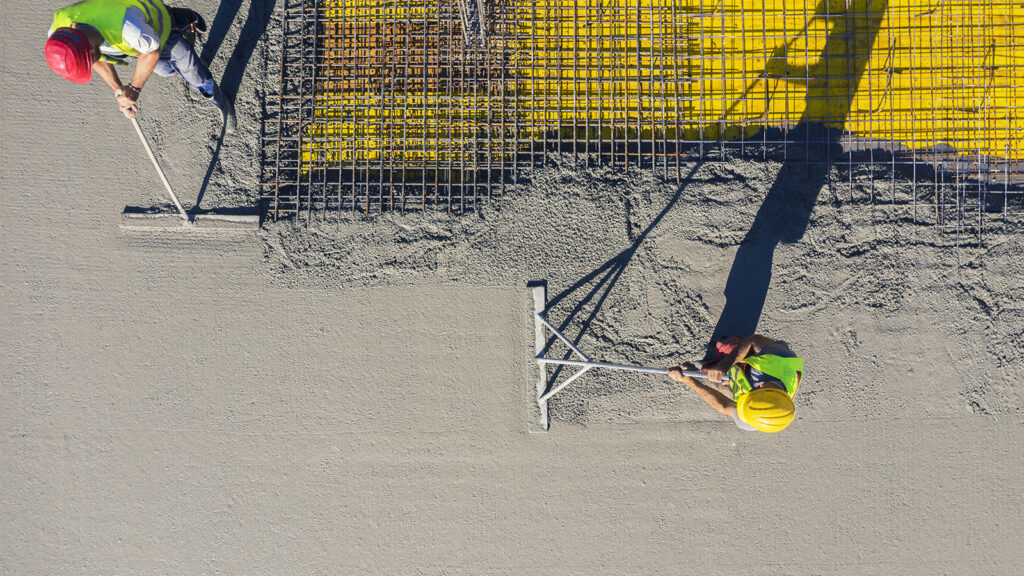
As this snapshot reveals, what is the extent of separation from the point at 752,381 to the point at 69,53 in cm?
506

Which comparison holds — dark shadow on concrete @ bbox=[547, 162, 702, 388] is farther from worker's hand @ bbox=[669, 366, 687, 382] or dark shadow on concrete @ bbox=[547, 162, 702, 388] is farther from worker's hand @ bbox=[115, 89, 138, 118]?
worker's hand @ bbox=[115, 89, 138, 118]

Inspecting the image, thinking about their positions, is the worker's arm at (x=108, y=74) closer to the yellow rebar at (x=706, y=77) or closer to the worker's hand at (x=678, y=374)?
the yellow rebar at (x=706, y=77)

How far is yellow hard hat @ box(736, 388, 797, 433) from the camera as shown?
3719 mm

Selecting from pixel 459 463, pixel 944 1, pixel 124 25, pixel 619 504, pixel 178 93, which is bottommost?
pixel 619 504

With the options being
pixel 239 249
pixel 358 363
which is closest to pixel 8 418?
pixel 239 249

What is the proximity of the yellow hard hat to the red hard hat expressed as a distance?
4906 mm

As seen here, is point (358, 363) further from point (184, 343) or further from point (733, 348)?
point (733, 348)

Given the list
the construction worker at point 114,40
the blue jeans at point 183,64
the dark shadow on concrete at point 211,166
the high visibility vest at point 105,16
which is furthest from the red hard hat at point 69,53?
the dark shadow on concrete at point 211,166

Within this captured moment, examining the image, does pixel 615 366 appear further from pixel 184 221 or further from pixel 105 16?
pixel 105 16

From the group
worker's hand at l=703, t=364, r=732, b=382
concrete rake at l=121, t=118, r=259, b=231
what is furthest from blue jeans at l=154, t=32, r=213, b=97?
worker's hand at l=703, t=364, r=732, b=382

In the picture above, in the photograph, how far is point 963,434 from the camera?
4746mm

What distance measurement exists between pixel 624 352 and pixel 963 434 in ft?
9.81

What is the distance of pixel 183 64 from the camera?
427cm

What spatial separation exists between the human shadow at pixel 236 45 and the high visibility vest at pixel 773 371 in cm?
464
